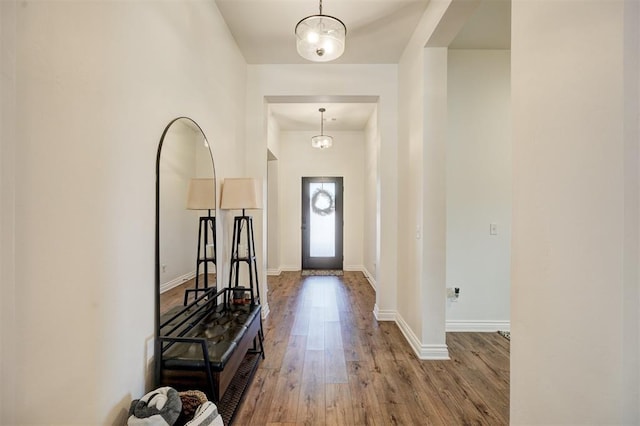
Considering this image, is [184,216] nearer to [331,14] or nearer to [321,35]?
[321,35]

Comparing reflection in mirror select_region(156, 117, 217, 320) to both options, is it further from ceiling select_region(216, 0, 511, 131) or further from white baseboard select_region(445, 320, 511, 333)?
white baseboard select_region(445, 320, 511, 333)

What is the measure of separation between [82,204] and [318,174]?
555 centimetres

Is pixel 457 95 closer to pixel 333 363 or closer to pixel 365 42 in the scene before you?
pixel 365 42

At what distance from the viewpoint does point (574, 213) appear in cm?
101

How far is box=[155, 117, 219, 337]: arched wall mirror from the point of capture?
1668mm

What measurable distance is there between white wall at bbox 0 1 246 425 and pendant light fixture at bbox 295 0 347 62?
940mm

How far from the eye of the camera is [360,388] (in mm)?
2166

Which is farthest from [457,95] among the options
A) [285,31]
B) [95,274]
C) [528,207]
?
[95,274]

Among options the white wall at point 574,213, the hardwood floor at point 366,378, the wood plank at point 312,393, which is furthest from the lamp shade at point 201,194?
the white wall at point 574,213

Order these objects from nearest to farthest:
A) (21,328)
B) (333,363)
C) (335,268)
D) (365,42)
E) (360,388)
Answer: (21,328), (360,388), (333,363), (365,42), (335,268)

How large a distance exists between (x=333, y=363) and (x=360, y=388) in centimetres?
40

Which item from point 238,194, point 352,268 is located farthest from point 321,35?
point 352,268

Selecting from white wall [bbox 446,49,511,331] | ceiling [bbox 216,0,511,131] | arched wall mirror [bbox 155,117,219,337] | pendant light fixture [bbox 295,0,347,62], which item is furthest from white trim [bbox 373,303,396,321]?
ceiling [bbox 216,0,511,131]

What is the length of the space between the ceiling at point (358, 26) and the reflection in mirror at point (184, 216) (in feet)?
4.49
